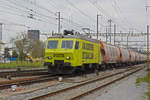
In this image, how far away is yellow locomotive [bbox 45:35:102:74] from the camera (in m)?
16.4

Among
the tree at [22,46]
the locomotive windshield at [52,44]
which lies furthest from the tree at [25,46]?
the locomotive windshield at [52,44]

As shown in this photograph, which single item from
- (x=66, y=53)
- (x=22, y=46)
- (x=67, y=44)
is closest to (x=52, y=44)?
(x=67, y=44)

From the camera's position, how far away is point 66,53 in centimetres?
1645

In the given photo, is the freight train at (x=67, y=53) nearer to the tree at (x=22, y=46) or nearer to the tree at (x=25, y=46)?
the tree at (x=25, y=46)

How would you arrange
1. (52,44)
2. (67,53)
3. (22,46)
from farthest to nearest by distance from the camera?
(22,46)
(52,44)
(67,53)

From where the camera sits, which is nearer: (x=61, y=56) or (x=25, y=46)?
(x=61, y=56)

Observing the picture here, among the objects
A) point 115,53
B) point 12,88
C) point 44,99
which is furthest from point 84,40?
point 115,53

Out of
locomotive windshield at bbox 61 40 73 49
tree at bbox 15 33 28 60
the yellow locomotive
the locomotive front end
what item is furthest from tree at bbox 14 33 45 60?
locomotive windshield at bbox 61 40 73 49

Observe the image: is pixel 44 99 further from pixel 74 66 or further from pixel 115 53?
pixel 115 53

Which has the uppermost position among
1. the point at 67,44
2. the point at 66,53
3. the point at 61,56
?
the point at 67,44

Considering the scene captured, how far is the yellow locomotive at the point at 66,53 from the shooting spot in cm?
1639

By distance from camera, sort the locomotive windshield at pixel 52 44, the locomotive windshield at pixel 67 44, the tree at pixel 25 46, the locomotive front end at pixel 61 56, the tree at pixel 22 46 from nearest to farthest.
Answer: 1. the locomotive front end at pixel 61 56
2. the locomotive windshield at pixel 67 44
3. the locomotive windshield at pixel 52 44
4. the tree at pixel 22 46
5. the tree at pixel 25 46

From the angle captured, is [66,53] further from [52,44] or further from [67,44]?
[52,44]

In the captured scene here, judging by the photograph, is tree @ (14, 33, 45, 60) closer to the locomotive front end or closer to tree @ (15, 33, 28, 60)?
tree @ (15, 33, 28, 60)
